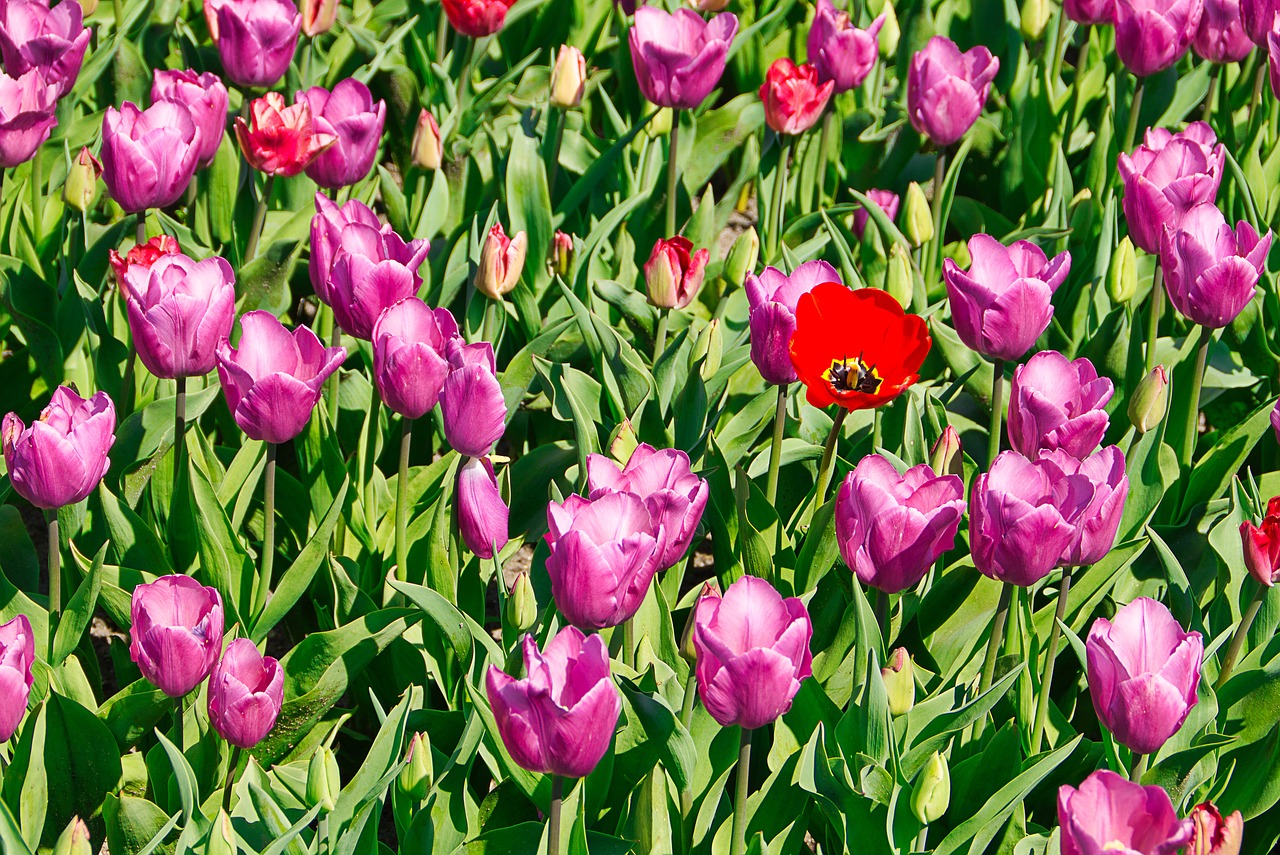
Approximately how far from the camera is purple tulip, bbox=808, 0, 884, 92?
111 inches

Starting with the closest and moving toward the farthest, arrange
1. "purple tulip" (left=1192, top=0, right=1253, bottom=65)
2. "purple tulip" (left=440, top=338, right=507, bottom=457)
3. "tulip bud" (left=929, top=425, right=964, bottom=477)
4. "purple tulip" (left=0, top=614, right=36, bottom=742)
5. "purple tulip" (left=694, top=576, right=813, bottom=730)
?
"purple tulip" (left=694, top=576, right=813, bottom=730) → "purple tulip" (left=0, top=614, right=36, bottom=742) → "purple tulip" (left=440, top=338, right=507, bottom=457) → "tulip bud" (left=929, top=425, right=964, bottom=477) → "purple tulip" (left=1192, top=0, right=1253, bottom=65)

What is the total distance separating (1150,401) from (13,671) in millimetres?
1534

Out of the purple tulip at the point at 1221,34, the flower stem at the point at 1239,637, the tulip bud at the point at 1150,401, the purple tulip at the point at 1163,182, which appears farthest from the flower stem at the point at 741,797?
the purple tulip at the point at 1221,34

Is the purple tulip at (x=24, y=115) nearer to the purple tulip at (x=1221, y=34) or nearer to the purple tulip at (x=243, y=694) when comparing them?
the purple tulip at (x=243, y=694)

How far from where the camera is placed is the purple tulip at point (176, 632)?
1.52m

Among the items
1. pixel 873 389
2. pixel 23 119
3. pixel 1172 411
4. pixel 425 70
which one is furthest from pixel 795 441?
pixel 425 70

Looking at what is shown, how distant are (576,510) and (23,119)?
1425 mm

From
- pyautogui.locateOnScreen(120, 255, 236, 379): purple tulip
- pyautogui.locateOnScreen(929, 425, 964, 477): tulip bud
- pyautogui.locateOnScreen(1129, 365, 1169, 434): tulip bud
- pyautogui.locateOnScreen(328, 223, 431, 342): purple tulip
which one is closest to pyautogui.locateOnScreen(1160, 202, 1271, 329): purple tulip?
pyautogui.locateOnScreen(1129, 365, 1169, 434): tulip bud

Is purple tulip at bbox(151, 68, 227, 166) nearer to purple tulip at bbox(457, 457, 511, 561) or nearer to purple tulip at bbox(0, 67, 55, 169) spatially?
purple tulip at bbox(0, 67, 55, 169)

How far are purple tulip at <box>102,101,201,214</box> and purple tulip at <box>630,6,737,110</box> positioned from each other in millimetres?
832

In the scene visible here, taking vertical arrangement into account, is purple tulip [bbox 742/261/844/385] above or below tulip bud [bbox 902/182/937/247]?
above

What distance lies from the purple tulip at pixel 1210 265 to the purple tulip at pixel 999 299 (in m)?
0.21

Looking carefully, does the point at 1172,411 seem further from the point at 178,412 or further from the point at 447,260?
the point at 178,412

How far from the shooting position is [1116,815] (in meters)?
1.25
